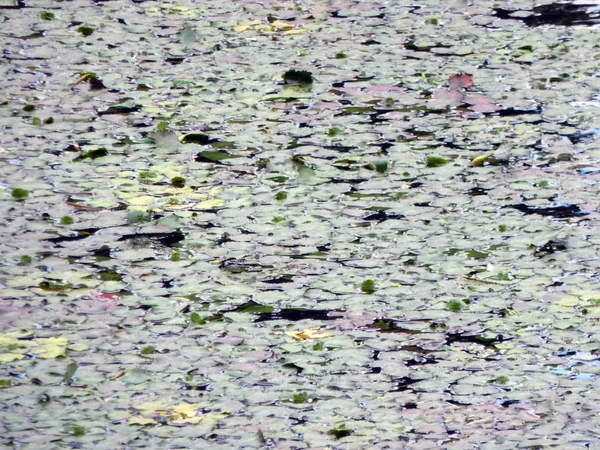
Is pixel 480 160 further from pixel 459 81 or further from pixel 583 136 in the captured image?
pixel 459 81

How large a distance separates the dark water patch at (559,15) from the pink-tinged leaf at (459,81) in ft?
2.50

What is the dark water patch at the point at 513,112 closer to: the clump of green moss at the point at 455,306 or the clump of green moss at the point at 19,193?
the clump of green moss at the point at 455,306

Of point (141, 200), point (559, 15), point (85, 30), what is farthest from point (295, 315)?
point (559, 15)

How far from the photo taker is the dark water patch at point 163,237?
11.8ft

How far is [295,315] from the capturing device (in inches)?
127

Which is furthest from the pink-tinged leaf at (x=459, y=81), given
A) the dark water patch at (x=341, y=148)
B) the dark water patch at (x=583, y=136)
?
the dark water patch at (x=341, y=148)

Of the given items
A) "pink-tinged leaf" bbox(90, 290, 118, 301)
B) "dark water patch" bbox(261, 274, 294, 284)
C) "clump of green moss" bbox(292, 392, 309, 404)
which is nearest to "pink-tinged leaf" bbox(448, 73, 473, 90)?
"dark water patch" bbox(261, 274, 294, 284)

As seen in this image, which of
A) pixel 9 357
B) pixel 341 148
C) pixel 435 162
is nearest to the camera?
pixel 9 357

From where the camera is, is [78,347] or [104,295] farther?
[104,295]

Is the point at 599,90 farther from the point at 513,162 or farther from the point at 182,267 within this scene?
the point at 182,267

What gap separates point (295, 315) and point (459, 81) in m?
1.75

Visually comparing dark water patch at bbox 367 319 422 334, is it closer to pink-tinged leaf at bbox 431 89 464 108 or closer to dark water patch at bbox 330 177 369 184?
dark water patch at bbox 330 177 369 184

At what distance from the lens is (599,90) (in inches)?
181

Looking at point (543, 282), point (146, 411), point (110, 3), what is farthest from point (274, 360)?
point (110, 3)
